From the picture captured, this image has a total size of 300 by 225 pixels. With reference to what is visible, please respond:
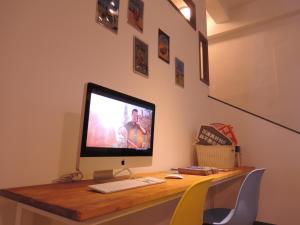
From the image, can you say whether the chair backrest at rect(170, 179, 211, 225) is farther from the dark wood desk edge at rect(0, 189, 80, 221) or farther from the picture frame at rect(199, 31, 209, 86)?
the picture frame at rect(199, 31, 209, 86)

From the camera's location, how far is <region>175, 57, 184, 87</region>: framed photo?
7.31ft

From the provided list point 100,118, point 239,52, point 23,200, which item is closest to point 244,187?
point 100,118

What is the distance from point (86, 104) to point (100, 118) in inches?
4.2

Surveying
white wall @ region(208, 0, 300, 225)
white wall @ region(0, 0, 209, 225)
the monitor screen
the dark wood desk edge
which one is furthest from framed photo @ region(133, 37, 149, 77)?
white wall @ region(208, 0, 300, 225)

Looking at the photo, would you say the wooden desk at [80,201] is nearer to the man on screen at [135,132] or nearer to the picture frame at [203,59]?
the man on screen at [135,132]

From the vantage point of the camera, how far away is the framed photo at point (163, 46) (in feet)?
6.57

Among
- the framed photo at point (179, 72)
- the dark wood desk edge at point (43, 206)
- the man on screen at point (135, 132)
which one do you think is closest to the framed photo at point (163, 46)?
the framed photo at point (179, 72)

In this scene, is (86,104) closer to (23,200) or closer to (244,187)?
(23,200)

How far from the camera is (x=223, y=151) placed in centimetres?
203

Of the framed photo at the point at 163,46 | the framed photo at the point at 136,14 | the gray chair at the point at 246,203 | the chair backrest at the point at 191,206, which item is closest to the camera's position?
the chair backrest at the point at 191,206

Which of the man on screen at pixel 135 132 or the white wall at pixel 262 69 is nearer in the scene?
the man on screen at pixel 135 132

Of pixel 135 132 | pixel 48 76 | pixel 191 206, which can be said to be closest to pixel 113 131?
pixel 135 132

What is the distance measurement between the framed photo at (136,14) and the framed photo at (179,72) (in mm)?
617

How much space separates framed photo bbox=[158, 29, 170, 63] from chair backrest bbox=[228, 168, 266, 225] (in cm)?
118
